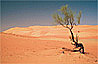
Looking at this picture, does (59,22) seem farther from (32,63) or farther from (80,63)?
(32,63)

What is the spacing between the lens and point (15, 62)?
6270mm

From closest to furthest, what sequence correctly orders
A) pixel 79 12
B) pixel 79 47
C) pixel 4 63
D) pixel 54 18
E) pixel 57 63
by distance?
1. pixel 4 63
2. pixel 57 63
3. pixel 79 47
4. pixel 79 12
5. pixel 54 18

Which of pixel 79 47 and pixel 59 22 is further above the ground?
pixel 59 22

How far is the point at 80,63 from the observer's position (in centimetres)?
682

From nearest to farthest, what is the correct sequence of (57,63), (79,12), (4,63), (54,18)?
1. (4,63)
2. (57,63)
3. (79,12)
4. (54,18)

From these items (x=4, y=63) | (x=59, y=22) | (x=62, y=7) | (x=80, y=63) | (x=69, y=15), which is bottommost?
(x=80, y=63)

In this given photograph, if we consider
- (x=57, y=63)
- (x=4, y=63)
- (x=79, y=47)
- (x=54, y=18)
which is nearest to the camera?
(x=4, y=63)

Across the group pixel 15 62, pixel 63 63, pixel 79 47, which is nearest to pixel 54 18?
pixel 79 47

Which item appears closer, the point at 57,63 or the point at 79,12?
the point at 57,63

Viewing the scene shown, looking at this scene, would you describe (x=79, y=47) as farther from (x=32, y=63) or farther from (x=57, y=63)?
(x=32, y=63)

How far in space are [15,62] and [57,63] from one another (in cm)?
→ 268

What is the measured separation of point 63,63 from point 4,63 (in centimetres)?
368

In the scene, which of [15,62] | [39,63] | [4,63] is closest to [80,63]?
[39,63]

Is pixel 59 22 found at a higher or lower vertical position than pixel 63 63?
higher
